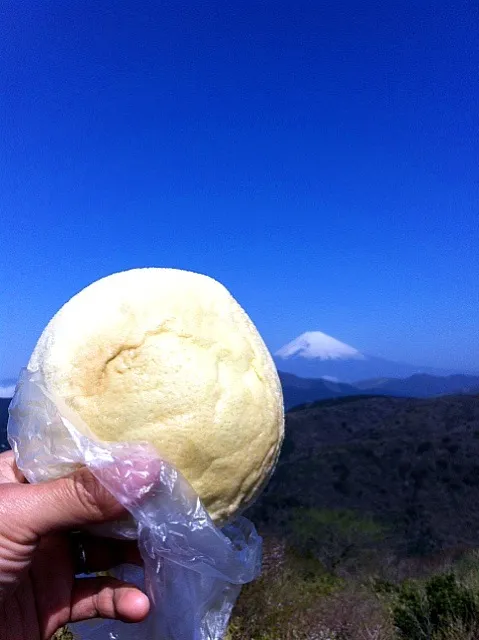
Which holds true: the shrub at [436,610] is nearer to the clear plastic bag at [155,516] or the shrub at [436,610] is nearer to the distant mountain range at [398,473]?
the clear plastic bag at [155,516]

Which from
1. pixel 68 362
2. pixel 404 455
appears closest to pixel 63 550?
pixel 68 362

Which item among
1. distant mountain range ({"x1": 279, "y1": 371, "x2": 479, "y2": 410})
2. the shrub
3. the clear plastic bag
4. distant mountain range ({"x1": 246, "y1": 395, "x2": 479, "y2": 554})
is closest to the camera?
the clear plastic bag

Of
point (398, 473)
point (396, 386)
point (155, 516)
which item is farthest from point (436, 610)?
point (396, 386)

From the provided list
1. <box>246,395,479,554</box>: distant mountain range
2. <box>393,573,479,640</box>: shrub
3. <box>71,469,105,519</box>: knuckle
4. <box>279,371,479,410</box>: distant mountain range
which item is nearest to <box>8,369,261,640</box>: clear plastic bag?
<box>71,469,105,519</box>: knuckle

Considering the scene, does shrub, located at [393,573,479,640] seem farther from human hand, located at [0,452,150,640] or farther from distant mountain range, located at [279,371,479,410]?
distant mountain range, located at [279,371,479,410]

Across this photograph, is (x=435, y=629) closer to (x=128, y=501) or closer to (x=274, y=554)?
(x=274, y=554)

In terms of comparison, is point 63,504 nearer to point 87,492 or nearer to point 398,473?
point 87,492
